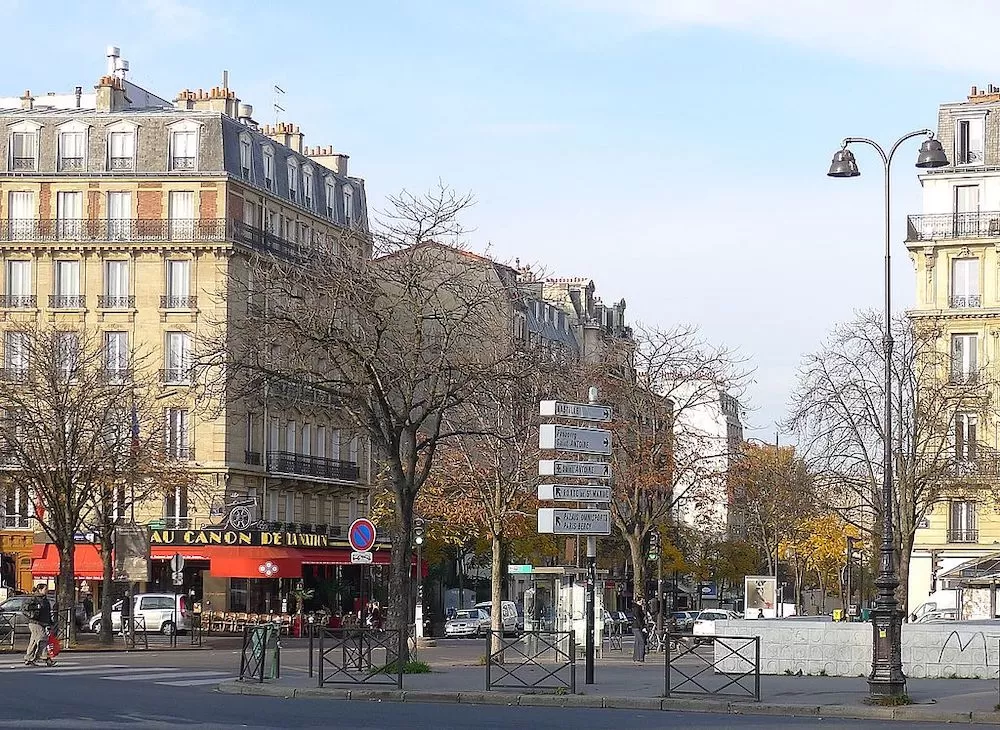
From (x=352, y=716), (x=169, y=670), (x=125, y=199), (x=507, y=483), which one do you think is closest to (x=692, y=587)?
(x=125, y=199)

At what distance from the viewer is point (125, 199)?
68375 mm

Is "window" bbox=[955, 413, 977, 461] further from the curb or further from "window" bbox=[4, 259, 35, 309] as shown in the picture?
"window" bbox=[4, 259, 35, 309]

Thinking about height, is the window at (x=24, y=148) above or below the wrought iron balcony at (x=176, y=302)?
above

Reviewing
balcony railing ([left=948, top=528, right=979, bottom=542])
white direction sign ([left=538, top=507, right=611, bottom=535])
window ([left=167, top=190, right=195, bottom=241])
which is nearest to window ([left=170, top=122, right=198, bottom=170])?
window ([left=167, top=190, right=195, bottom=241])

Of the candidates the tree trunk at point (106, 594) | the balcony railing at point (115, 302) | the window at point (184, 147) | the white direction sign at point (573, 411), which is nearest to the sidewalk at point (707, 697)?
the white direction sign at point (573, 411)

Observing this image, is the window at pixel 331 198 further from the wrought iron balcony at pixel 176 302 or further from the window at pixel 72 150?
the window at pixel 72 150

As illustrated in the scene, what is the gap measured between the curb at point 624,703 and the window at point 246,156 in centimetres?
4153

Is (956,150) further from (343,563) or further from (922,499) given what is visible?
(343,563)

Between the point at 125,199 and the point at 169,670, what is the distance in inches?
1354

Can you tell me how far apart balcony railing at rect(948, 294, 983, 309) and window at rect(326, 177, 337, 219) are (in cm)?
2648

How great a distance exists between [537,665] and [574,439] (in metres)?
3.85

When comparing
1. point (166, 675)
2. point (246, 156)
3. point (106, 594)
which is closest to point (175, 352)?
point (246, 156)

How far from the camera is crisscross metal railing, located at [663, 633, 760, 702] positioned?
90.8ft

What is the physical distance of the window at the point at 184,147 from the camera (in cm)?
6838
